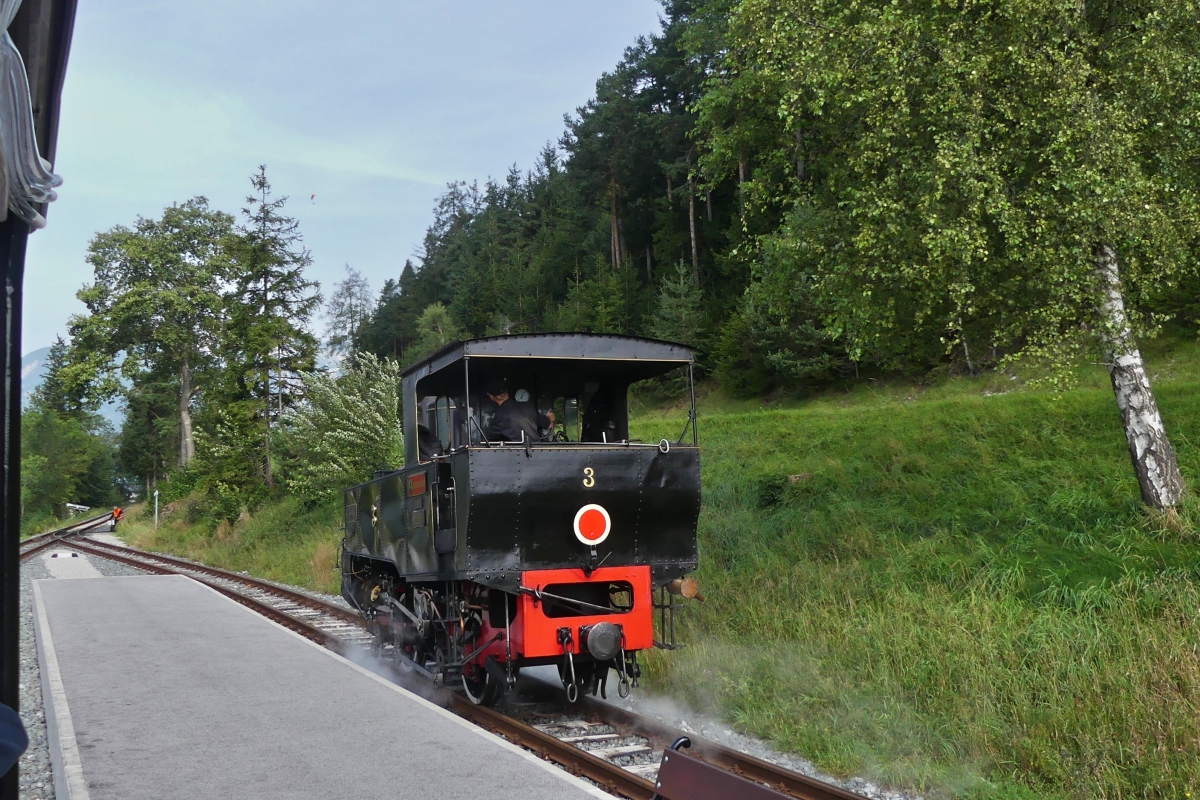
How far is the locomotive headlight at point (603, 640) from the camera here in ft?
23.9

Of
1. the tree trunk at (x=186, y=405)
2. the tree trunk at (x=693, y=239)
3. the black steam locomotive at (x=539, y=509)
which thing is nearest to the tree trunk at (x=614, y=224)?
the tree trunk at (x=693, y=239)

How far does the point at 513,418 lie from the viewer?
8.25 metres

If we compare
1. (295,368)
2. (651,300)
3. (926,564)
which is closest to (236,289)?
(295,368)

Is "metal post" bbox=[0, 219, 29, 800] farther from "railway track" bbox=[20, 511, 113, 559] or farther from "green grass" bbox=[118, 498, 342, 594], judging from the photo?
"railway track" bbox=[20, 511, 113, 559]

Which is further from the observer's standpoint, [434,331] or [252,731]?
[434,331]

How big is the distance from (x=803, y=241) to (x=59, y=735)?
31.2 ft

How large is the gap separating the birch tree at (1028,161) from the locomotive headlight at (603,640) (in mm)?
5077

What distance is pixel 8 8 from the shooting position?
2.40m

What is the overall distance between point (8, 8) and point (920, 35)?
32.6 feet

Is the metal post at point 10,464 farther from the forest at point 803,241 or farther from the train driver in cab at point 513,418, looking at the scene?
the forest at point 803,241

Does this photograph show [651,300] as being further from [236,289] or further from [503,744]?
[503,744]

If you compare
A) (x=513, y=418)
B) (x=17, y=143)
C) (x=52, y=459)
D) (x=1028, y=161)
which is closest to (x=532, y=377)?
(x=513, y=418)

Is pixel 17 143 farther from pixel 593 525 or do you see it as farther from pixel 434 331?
pixel 434 331

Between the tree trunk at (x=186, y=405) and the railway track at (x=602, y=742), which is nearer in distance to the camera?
the railway track at (x=602, y=742)
